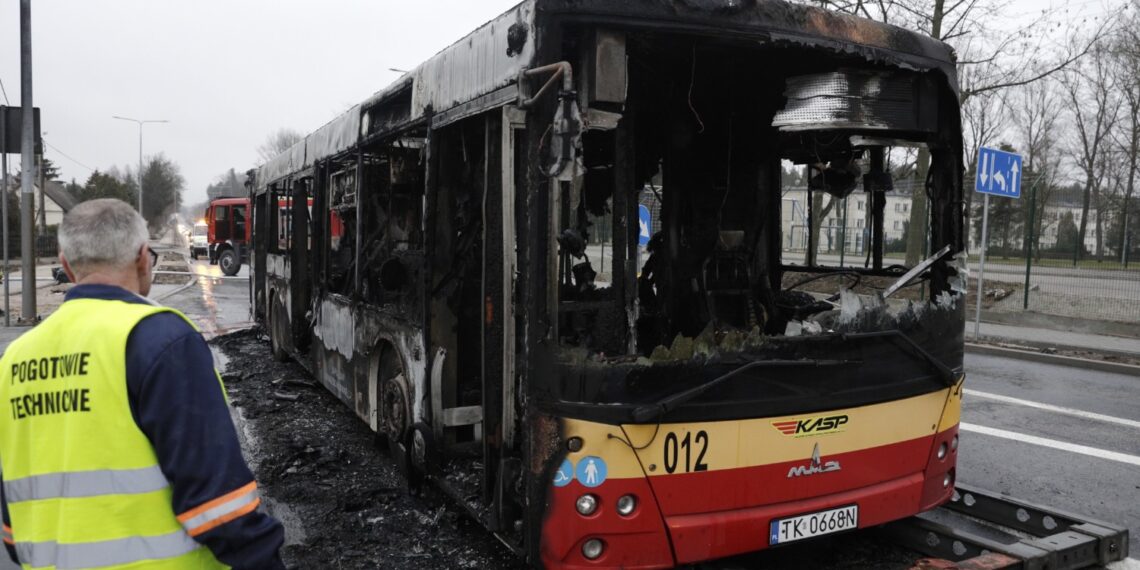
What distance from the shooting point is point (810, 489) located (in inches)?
147

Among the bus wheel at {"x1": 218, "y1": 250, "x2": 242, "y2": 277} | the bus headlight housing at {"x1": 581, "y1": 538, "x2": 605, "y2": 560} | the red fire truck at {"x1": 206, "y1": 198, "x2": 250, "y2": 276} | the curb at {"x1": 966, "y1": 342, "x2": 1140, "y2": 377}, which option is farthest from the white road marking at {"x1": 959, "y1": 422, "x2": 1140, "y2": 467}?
the red fire truck at {"x1": 206, "y1": 198, "x2": 250, "y2": 276}

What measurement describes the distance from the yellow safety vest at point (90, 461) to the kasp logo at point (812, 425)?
237cm

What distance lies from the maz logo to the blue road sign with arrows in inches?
363

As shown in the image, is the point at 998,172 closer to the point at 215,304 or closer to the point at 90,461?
the point at 90,461

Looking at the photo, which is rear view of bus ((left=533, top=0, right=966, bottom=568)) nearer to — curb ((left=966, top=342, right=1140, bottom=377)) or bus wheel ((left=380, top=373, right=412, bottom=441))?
bus wheel ((left=380, top=373, right=412, bottom=441))

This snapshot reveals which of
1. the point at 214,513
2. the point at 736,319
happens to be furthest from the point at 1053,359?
the point at 214,513

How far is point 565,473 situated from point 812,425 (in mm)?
1151

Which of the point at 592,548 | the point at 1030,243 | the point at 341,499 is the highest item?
the point at 1030,243

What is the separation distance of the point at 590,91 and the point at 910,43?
176 cm

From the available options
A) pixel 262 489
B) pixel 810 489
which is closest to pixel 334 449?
pixel 262 489

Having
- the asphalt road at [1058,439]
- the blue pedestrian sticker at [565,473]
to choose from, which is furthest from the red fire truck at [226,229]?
the blue pedestrian sticker at [565,473]

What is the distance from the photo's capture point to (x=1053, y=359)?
1161cm

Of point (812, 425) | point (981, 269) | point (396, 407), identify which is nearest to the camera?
point (812, 425)

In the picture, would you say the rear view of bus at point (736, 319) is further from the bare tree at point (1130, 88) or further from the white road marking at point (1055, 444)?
the bare tree at point (1130, 88)
